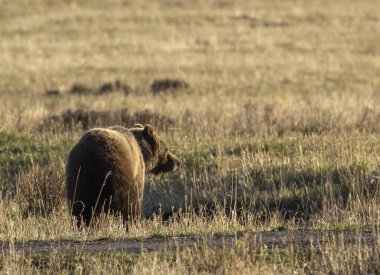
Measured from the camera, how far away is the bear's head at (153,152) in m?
12.8

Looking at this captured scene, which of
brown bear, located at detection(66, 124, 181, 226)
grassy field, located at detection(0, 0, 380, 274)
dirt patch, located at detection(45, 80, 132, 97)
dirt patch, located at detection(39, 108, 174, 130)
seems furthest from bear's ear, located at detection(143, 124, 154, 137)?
dirt patch, located at detection(45, 80, 132, 97)

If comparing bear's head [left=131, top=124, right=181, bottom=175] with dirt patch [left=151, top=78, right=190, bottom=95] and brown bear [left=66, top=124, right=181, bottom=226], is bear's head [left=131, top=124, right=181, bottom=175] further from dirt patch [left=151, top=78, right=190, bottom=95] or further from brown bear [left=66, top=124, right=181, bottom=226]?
dirt patch [left=151, top=78, right=190, bottom=95]

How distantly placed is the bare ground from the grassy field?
0.22 m

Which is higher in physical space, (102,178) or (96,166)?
(96,166)

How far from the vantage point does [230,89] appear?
29766 mm

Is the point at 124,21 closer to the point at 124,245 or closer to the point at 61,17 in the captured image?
the point at 61,17

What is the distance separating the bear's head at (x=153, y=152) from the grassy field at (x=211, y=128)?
2.42 ft

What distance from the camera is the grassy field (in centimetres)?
1017

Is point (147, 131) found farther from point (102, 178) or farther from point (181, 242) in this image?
point (181, 242)

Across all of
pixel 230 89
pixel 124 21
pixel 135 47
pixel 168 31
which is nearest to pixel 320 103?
pixel 230 89

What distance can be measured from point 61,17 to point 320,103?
29349 mm

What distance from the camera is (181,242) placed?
969cm

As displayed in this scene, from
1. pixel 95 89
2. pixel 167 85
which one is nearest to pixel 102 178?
pixel 167 85

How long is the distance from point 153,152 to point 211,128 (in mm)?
5567
